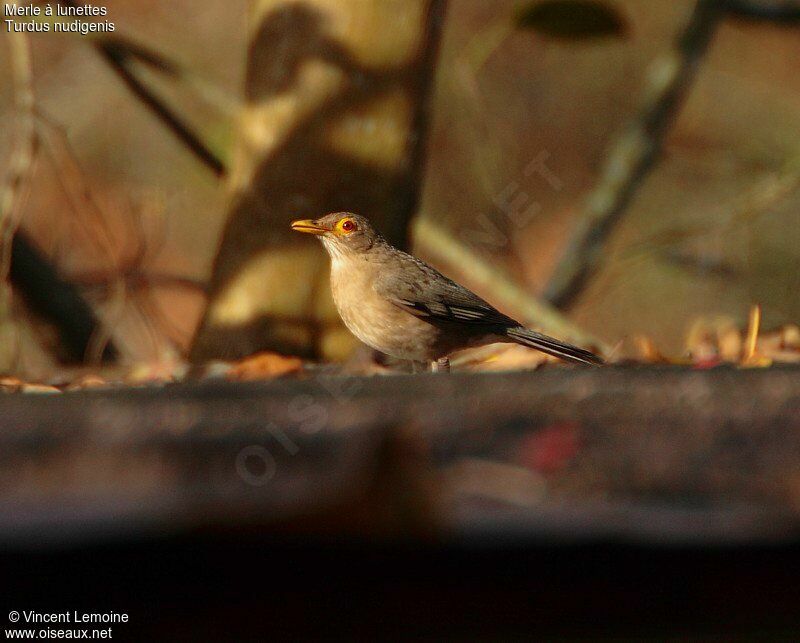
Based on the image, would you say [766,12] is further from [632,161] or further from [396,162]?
[396,162]

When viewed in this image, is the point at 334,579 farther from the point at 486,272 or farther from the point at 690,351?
the point at 486,272

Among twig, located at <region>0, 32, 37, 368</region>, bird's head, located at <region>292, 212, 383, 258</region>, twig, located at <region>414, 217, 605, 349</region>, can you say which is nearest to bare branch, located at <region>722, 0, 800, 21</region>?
twig, located at <region>414, 217, 605, 349</region>

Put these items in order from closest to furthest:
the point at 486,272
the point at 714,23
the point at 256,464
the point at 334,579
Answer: the point at 334,579 < the point at 256,464 < the point at 486,272 < the point at 714,23

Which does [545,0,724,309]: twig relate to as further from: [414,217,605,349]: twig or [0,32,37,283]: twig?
[0,32,37,283]: twig

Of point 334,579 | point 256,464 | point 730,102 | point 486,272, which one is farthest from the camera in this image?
point 730,102

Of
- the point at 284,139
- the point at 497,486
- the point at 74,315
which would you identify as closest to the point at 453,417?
the point at 497,486

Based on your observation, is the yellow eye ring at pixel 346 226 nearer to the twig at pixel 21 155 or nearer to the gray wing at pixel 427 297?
the gray wing at pixel 427 297

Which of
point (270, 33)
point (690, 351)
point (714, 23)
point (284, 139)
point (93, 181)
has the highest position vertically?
point (93, 181)
